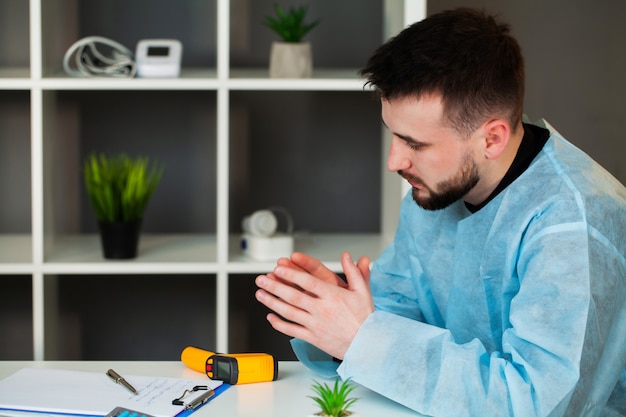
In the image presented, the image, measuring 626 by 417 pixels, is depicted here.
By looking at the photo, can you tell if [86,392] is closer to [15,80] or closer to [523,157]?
[523,157]

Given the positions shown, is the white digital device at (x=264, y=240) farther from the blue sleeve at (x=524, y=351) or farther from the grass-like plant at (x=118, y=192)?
the blue sleeve at (x=524, y=351)

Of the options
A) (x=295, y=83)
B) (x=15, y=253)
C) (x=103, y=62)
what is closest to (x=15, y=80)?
(x=103, y=62)

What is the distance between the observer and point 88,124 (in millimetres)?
2715

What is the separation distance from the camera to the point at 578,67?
2.81m

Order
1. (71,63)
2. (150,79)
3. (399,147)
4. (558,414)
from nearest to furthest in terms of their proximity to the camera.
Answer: (558,414)
(399,147)
(150,79)
(71,63)

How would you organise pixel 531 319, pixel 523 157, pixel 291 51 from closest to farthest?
1. pixel 531 319
2. pixel 523 157
3. pixel 291 51

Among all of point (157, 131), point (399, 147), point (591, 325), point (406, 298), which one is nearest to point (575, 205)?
point (591, 325)

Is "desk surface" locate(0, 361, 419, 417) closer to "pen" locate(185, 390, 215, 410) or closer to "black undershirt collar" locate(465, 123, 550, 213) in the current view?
"pen" locate(185, 390, 215, 410)

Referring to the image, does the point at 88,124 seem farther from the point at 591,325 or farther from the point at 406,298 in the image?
the point at 591,325

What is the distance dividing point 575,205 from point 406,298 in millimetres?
464

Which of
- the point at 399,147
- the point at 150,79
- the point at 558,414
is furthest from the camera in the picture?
the point at 150,79

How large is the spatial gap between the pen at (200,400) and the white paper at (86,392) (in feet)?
0.04

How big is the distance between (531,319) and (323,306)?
0.99ft

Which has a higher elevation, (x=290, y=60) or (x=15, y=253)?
(x=290, y=60)
